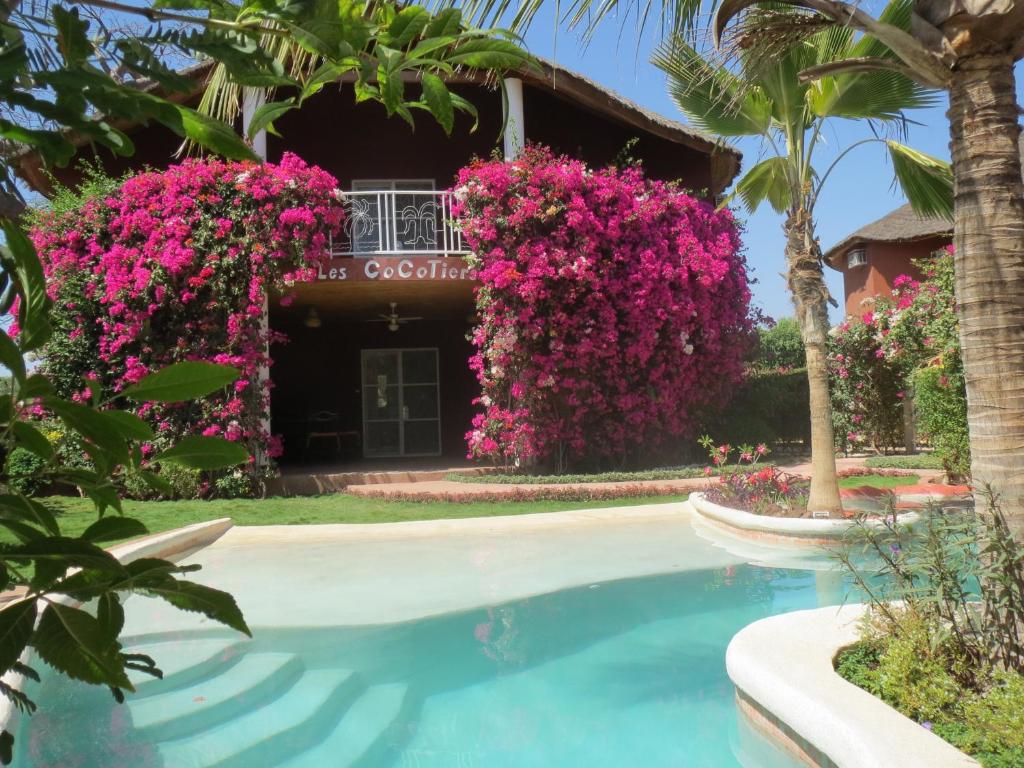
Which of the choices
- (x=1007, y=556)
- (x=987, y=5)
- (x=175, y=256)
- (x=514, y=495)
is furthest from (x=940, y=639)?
(x=175, y=256)

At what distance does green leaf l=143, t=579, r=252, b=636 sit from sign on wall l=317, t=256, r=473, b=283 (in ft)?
38.2

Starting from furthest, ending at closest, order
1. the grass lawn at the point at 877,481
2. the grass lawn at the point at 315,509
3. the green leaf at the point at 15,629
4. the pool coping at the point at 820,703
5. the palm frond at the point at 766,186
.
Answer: the grass lawn at the point at 877,481
the grass lawn at the point at 315,509
the palm frond at the point at 766,186
the pool coping at the point at 820,703
the green leaf at the point at 15,629

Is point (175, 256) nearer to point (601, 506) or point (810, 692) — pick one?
point (601, 506)

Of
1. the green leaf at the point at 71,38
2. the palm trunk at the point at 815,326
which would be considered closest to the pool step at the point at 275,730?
the green leaf at the point at 71,38

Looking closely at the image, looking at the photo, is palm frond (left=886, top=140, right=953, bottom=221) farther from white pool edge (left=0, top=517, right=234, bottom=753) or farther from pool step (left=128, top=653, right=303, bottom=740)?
white pool edge (left=0, top=517, right=234, bottom=753)

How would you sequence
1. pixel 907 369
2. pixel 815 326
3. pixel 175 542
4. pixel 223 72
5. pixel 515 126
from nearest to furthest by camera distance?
pixel 223 72 → pixel 175 542 → pixel 815 326 → pixel 515 126 → pixel 907 369

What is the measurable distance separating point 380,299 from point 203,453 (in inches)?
536

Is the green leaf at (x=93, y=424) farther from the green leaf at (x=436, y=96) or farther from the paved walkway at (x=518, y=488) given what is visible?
the paved walkway at (x=518, y=488)

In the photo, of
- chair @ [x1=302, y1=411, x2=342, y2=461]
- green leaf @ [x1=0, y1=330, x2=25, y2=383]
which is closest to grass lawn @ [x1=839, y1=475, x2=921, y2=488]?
chair @ [x1=302, y1=411, x2=342, y2=461]

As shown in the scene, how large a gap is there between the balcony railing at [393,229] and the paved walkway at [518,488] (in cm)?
350

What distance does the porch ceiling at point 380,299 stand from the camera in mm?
12961

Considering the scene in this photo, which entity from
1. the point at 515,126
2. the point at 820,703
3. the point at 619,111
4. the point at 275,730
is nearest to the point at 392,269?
the point at 515,126

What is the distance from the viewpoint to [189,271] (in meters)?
11.1

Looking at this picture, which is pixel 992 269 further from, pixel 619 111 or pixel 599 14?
pixel 619 111
